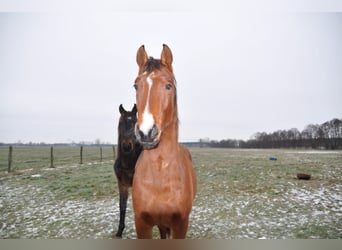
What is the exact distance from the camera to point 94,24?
2191 millimetres

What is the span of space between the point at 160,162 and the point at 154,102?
0.35 m

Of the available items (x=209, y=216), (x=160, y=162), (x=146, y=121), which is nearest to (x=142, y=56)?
(x=146, y=121)

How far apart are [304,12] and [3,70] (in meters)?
3.14

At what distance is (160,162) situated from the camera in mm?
Answer: 1259

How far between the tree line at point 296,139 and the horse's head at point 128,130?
83 centimetres

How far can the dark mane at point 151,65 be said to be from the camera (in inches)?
48.9

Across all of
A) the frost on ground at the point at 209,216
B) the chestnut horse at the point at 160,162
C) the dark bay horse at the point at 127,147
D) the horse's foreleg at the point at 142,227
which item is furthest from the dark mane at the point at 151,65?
the frost on ground at the point at 209,216

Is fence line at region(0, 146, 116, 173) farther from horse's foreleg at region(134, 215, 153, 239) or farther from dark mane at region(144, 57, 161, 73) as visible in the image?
dark mane at region(144, 57, 161, 73)

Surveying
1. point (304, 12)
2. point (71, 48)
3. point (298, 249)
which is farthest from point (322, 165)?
point (71, 48)

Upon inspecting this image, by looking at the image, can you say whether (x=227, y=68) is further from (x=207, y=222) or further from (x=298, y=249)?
(x=298, y=249)

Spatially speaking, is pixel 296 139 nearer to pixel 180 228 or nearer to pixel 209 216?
pixel 209 216

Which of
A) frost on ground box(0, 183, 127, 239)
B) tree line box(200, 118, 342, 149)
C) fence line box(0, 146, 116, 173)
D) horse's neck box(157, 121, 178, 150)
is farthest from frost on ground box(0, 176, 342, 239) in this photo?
horse's neck box(157, 121, 178, 150)

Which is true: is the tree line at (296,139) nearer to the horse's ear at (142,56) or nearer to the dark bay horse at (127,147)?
the dark bay horse at (127,147)

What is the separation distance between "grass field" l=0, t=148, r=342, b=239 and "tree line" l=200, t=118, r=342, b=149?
0.08 metres
